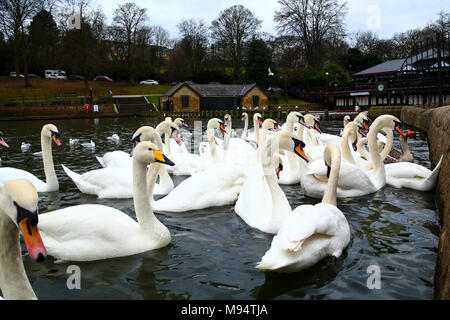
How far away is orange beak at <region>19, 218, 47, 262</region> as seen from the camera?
89.8 inches

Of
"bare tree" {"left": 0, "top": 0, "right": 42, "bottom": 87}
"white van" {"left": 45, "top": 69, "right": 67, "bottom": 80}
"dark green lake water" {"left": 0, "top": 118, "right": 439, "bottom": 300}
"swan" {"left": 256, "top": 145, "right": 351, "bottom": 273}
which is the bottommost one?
"dark green lake water" {"left": 0, "top": 118, "right": 439, "bottom": 300}

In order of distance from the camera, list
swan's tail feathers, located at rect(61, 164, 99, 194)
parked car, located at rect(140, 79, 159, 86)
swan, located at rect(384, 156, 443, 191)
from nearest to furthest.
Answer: swan, located at rect(384, 156, 443, 191) < swan's tail feathers, located at rect(61, 164, 99, 194) < parked car, located at rect(140, 79, 159, 86)

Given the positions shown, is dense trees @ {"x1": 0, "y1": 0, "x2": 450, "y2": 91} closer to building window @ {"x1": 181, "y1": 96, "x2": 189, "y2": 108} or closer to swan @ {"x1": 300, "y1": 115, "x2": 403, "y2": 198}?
building window @ {"x1": 181, "y1": 96, "x2": 189, "y2": 108}

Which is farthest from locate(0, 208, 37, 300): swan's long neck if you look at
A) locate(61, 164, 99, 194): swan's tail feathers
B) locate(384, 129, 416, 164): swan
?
locate(384, 129, 416, 164): swan

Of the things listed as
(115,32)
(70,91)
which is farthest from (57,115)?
(115,32)

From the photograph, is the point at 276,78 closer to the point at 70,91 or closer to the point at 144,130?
the point at 70,91

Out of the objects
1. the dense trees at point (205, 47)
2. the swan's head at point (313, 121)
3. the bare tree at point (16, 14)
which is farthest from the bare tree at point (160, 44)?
the swan's head at point (313, 121)

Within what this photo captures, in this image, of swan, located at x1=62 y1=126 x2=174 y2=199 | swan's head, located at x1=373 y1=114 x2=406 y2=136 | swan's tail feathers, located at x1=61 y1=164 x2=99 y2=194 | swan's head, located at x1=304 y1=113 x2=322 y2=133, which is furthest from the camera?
swan's head, located at x1=304 y1=113 x2=322 y2=133

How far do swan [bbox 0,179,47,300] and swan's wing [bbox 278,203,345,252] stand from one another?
2127 millimetres

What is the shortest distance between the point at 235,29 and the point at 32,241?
218 feet

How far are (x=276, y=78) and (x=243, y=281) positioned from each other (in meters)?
61.8

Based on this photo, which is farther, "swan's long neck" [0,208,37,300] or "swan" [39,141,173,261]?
"swan" [39,141,173,261]

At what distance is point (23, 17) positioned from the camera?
48.2 metres

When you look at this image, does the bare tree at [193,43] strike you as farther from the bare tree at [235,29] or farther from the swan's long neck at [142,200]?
the swan's long neck at [142,200]
